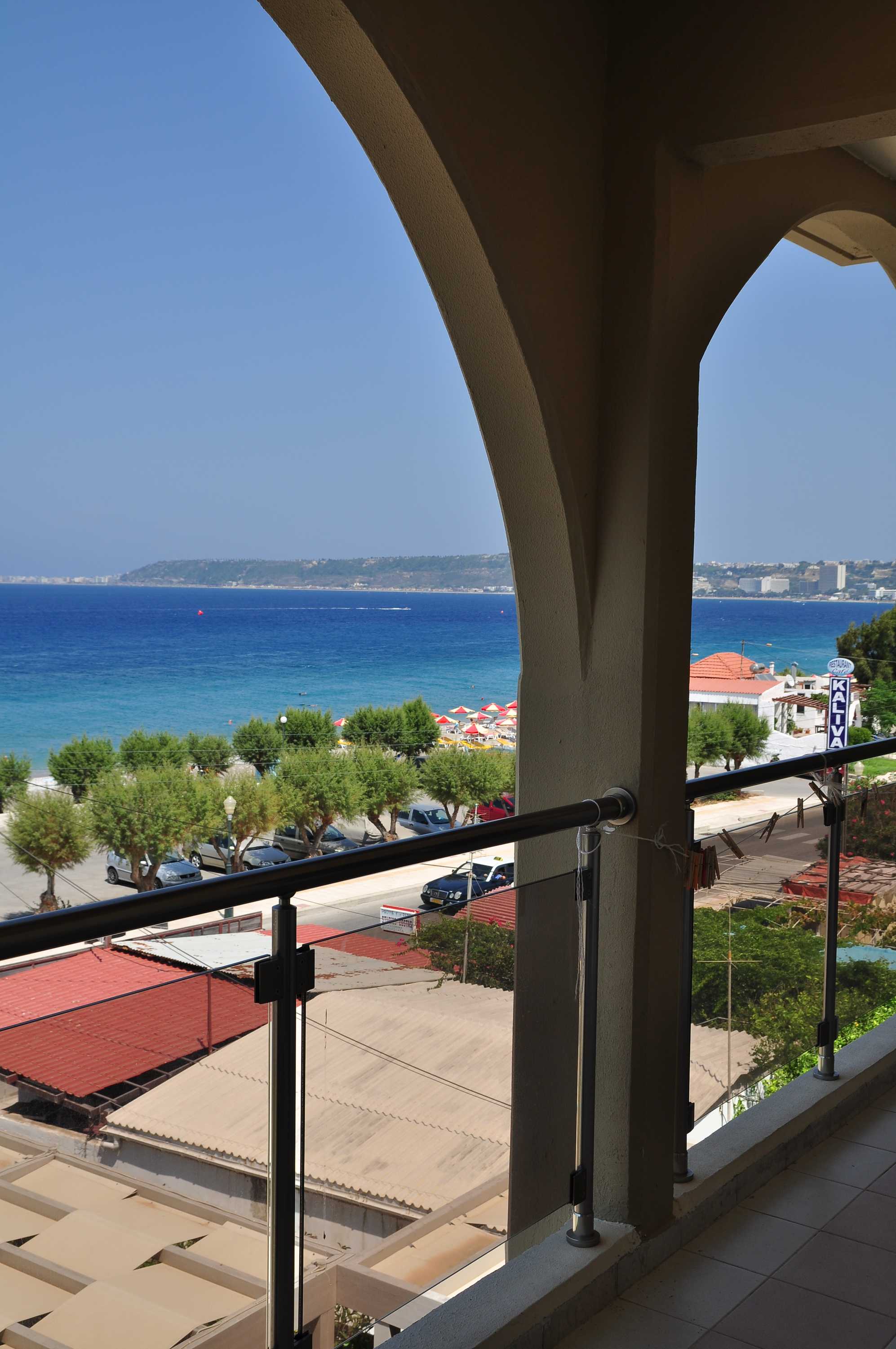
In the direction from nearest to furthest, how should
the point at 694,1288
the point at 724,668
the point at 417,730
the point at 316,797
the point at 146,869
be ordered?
the point at 694,1288, the point at 146,869, the point at 316,797, the point at 417,730, the point at 724,668

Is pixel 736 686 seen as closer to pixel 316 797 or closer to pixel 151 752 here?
pixel 316 797

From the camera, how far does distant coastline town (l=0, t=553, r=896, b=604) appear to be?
76875mm

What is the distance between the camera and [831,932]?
2.86 m

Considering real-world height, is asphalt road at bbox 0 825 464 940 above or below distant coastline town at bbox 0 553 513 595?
below

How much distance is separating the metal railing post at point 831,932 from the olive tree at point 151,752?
54207 mm

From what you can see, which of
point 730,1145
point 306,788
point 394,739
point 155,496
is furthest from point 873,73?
point 155,496

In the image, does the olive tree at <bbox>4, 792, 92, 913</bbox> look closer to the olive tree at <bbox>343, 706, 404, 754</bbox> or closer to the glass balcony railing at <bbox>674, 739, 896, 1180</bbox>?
the olive tree at <bbox>343, 706, 404, 754</bbox>

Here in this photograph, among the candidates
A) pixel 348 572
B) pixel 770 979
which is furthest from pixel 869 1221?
pixel 348 572

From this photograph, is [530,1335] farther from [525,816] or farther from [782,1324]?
[525,816]

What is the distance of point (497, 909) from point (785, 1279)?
0.92 m

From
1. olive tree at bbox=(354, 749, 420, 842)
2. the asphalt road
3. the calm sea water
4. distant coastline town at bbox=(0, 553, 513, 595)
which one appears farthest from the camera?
distant coastline town at bbox=(0, 553, 513, 595)

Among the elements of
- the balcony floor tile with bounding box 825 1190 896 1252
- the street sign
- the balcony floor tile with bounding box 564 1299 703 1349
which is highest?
the street sign

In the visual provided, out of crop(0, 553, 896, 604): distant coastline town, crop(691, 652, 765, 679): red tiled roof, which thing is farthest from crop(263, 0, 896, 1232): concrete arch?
crop(0, 553, 896, 604): distant coastline town

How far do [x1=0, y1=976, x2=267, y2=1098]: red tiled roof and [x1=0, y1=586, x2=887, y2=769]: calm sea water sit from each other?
60.3m
